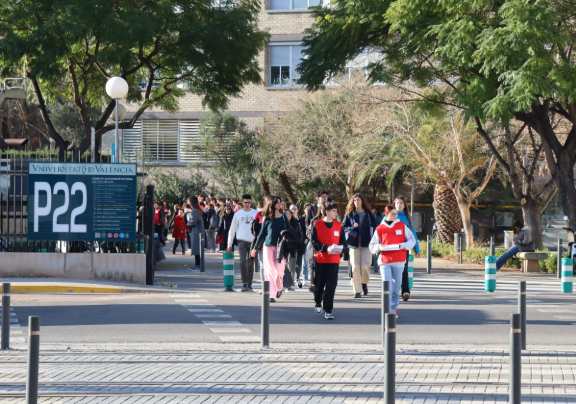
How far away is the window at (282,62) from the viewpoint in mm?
36344

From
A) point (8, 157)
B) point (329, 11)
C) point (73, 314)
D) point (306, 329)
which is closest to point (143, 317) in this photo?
point (73, 314)

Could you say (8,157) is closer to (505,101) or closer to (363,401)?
(505,101)

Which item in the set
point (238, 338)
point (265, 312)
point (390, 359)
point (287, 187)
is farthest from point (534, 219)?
point (390, 359)

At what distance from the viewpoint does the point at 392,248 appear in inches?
441

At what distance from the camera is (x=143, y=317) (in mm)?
11383

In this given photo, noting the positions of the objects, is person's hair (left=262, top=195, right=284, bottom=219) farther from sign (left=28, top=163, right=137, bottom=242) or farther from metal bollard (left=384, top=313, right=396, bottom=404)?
metal bollard (left=384, top=313, right=396, bottom=404)

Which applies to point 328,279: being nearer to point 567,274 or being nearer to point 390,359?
point 390,359

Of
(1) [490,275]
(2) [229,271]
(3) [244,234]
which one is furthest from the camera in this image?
(1) [490,275]

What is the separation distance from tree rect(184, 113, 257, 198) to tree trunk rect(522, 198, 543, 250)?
1563 centimetres

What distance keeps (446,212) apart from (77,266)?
51.2 feet

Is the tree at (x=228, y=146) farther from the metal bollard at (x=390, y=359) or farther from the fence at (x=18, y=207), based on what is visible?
the metal bollard at (x=390, y=359)

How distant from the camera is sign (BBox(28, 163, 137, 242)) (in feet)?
51.3

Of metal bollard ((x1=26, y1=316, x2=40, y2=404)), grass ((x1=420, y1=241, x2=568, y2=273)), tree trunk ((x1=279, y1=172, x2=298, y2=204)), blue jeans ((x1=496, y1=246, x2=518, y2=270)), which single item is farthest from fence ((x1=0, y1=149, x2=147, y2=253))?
tree trunk ((x1=279, y1=172, x2=298, y2=204))

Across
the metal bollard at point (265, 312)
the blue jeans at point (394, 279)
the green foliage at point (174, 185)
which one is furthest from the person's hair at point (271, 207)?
the green foliage at point (174, 185)
